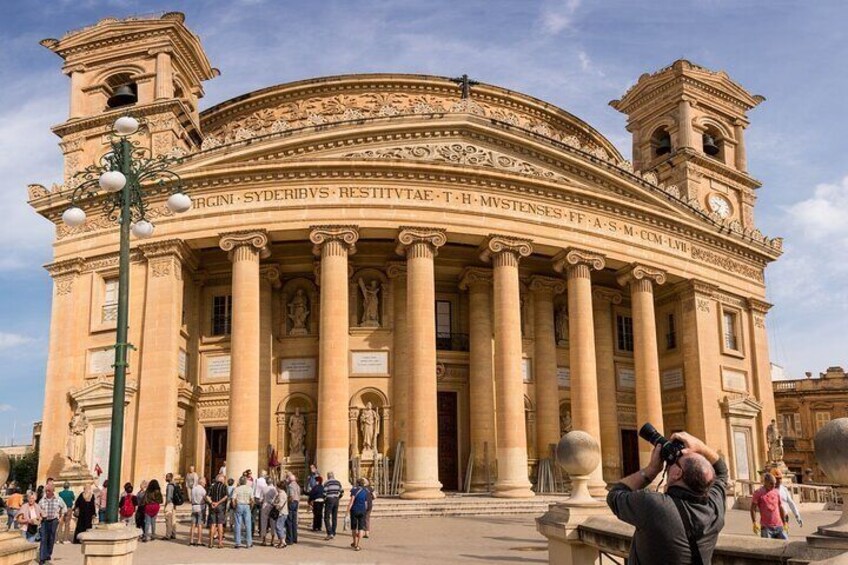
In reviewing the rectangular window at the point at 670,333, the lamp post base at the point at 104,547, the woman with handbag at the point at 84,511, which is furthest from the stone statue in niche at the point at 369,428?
the lamp post base at the point at 104,547

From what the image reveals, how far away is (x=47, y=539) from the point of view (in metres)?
17.1

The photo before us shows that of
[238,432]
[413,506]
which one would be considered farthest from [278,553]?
[238,432]

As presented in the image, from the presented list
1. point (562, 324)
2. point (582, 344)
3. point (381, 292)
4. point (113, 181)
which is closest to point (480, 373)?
point (582, 344)

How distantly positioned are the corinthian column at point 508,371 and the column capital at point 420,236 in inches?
74.5

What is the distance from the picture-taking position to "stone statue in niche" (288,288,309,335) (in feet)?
106

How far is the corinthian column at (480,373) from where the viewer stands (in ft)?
103

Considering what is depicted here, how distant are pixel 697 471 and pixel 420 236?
25315 mm

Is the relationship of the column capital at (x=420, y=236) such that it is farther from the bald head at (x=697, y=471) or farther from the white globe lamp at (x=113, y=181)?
the bald head at (x=697, y=471)

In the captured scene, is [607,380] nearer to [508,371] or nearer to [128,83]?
[508,371]

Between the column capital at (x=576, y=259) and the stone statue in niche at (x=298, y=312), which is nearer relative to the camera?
the column capital at (x=576, y=259)

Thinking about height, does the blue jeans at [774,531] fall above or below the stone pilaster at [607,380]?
below

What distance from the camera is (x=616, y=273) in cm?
3522

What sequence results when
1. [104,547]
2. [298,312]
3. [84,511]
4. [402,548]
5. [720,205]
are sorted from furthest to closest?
[720,205]
[298,312]
[84,511]
[402,548]
[104,547]

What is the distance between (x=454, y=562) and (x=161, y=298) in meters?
17.3
